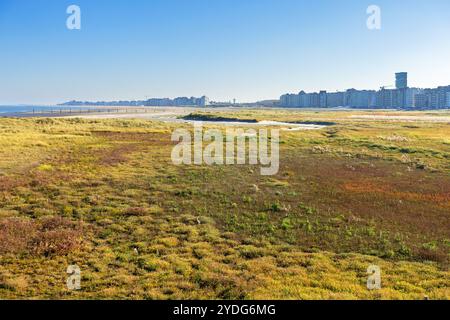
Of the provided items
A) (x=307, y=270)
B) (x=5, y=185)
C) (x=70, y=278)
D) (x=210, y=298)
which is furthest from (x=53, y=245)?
(x=5, y=185)

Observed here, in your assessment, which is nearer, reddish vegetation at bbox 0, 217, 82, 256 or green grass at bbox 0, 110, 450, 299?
green grass at bbox 0, 110, 450, 299

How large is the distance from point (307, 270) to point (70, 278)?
10.4m

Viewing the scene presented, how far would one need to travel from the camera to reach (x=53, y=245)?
19.1 metres

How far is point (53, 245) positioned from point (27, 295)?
5.06 metres

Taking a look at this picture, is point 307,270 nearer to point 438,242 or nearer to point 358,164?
point 438,242

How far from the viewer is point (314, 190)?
3328cm

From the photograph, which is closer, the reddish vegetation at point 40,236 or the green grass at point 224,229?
the green grass at point 224,229

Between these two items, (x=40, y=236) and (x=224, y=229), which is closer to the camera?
(x=40, y=236)

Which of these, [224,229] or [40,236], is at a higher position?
[40,236]

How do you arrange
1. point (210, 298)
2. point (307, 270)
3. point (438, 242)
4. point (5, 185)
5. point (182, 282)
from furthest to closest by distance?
point (5, 185) < point (438, 242) < point (307, 270) < point (182, 282) < point (210, 298)

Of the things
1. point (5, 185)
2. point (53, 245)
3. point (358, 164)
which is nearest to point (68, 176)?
point (5, 185)
